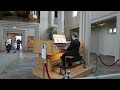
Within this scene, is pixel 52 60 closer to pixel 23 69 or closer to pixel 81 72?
pixel 81 72

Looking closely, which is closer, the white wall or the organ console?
the organ console

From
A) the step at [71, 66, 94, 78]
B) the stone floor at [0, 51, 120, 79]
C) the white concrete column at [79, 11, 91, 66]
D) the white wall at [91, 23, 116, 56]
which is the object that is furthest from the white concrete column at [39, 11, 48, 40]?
the step at [71, 66, 94, 78]

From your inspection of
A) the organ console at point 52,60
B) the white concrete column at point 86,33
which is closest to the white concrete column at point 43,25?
the white concrete column at point 86,33

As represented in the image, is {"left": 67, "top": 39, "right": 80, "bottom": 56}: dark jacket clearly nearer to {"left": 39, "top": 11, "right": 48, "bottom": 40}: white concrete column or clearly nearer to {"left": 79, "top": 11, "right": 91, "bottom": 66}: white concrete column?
{"left": 79, "top": 11, "right": 91, "bottom": 66}: white concrete column

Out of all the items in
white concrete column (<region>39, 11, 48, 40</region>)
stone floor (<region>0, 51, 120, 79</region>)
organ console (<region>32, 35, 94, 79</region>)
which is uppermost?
white concrete column (<region>39, 11, 48, 40</region>)

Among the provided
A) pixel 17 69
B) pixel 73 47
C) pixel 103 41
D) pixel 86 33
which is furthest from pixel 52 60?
pixel 103 41

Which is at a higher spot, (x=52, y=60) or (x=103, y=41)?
(x=103, y=41)

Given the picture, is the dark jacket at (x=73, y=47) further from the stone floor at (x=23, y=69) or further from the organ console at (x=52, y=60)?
the stone floor at (x=23, y=69)

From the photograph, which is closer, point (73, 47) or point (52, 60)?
point (73, 47)
